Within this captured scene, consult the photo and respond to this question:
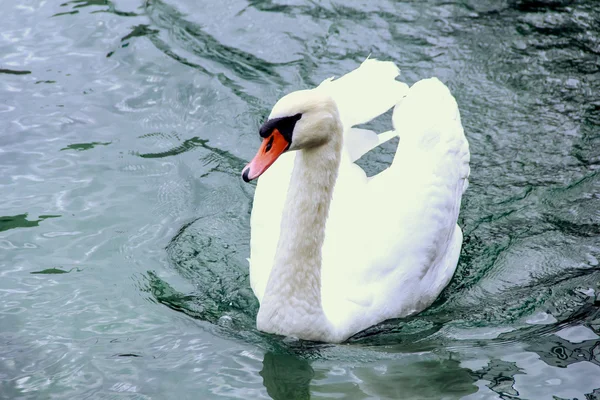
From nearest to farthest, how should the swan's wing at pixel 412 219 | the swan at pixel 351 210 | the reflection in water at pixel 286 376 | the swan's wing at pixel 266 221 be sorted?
1. the reflection in water at pixel 286 376
2. the swan at pixel 351 210
3. the swan's wing at pixel 412 219
4. the swan's wing at pixel 266 221

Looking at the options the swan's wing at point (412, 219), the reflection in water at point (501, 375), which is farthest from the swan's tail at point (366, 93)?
the reflection in water at point (501, 375)

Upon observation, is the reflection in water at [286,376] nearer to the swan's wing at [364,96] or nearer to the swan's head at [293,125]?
the swan's head at [293,125]

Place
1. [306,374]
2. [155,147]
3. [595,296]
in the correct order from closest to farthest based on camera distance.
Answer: [306,374] < [595,296] < [155,147]

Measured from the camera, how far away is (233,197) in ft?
22.4

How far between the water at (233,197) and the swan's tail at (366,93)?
44.1 inches

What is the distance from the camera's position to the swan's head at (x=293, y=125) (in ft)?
15.6

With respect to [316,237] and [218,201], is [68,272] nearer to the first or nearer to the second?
[218,201]

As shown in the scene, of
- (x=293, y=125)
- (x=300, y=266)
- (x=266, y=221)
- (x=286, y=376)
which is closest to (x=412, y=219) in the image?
(x=300, y=266)

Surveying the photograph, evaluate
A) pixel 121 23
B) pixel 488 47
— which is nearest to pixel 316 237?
pixel 488 47

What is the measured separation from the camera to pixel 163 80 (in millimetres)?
8250

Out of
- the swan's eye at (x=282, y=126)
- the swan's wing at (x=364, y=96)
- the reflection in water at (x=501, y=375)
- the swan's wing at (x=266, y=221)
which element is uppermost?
the swan's eye at (x=282, y=126)

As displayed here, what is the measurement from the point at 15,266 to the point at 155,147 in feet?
6.06

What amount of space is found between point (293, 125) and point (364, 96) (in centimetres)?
154

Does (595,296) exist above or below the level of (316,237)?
below
